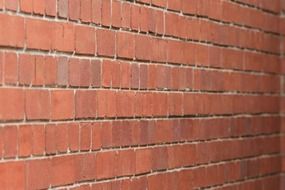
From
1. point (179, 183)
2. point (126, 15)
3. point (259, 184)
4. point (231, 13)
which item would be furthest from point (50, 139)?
point (259, 184)

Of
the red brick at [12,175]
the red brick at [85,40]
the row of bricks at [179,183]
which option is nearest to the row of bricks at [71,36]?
the red brick at [85,40]

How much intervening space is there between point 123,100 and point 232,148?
965 millimetres

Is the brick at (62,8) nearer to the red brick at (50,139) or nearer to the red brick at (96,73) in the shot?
the red brick at (96,73)

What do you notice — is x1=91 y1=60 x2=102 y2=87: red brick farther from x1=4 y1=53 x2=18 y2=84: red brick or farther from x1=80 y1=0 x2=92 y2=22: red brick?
x1=4 y1=53 x2=18 y2=84: red brick

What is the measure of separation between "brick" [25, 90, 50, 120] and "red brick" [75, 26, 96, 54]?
232 mm

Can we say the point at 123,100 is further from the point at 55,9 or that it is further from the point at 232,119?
the point at 232,119

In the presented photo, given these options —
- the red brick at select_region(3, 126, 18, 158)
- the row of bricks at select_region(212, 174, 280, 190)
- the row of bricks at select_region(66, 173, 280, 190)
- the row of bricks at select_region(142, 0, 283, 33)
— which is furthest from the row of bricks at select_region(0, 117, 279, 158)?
the row of bricks at select_region(142, 0, 283, 33)

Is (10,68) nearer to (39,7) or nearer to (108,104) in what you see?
(39,7)

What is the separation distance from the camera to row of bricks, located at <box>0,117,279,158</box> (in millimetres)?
2092

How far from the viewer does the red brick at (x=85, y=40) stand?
7.65 ft

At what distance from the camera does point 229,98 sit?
3305mm

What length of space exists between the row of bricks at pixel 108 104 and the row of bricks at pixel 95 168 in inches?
5.6

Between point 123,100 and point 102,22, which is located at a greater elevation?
point 102,22

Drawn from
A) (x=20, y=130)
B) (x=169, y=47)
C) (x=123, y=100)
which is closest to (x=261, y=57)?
(x=169, y=47)
